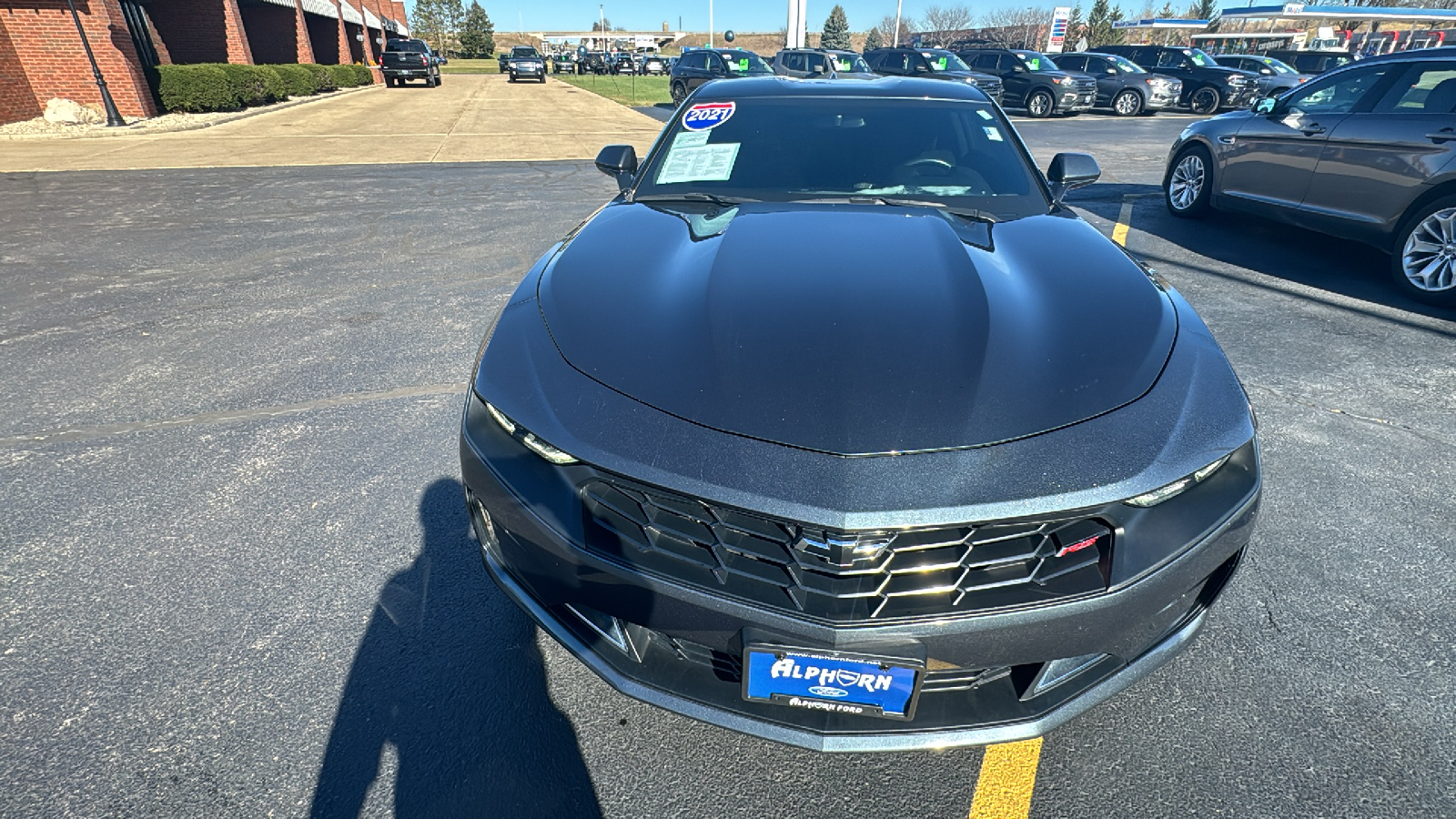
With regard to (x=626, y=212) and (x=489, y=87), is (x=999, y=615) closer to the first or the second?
(x=626, y=212)

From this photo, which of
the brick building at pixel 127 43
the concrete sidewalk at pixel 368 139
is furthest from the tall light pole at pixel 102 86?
the concrete sidewalk at pixel 368 139

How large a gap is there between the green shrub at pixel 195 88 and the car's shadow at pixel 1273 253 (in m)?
19.1

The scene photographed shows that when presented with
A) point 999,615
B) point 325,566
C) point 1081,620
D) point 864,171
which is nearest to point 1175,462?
point 1081,620

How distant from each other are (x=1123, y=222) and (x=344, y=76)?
30593 millimetres

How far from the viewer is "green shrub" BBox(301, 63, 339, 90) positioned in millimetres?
24283

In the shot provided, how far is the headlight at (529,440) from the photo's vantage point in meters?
1.49

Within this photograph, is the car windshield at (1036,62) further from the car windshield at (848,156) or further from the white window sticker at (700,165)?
the white window sticker at (700,165)

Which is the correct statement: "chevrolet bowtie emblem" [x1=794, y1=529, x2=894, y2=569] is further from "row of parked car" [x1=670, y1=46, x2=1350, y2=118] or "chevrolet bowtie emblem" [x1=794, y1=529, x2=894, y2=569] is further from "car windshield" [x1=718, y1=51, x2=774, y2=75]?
"car windshield" [x1=718, y1=51, x2=774, y2=75]

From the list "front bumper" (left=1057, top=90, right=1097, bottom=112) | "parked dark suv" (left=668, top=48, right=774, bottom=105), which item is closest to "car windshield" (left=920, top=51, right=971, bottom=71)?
"front bumper" (left=1057, top=90, right=1097, bottom=112)

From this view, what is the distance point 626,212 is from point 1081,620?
6.65ft

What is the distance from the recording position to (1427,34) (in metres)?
52.2

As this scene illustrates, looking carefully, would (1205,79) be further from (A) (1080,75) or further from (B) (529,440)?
(B) (529,440)

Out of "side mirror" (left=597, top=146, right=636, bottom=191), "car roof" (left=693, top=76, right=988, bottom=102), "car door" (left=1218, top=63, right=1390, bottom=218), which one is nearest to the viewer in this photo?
"car roof" (left=693, top=76, right=988, bottom=102)

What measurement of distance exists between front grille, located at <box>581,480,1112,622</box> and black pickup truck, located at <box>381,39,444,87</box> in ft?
112
